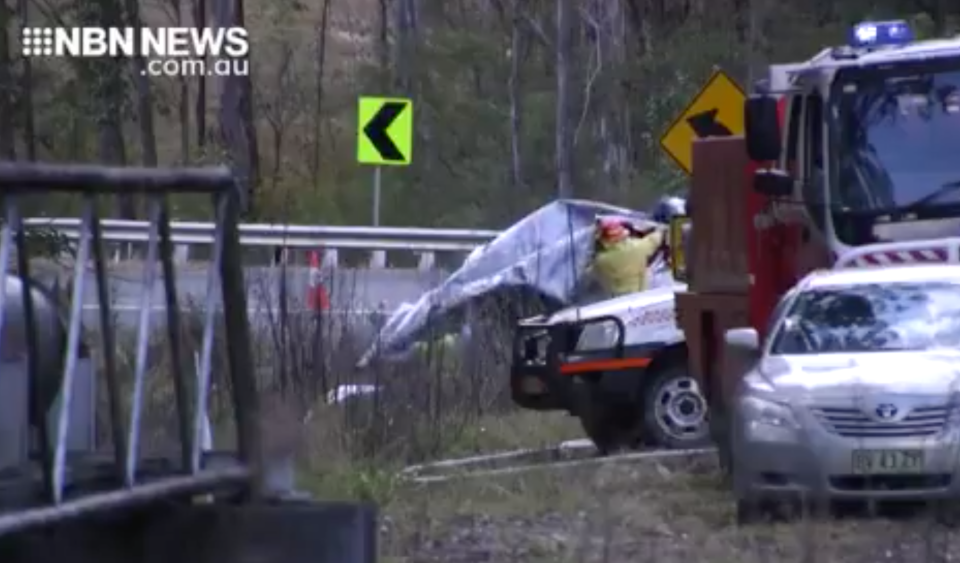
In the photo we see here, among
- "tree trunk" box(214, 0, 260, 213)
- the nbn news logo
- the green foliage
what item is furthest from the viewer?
"tree trunk" box(214, 0, 260, 213)

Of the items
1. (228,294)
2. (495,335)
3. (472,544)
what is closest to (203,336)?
(228,294)

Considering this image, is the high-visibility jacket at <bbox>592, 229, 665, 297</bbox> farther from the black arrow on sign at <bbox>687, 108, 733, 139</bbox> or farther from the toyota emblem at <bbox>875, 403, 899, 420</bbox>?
the toyota emblem at <bbox>875, 403, 899, 420</bbox>

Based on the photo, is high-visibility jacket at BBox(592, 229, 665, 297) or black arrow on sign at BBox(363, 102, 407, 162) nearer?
high-visibility jacket at BBox(592, 229, 665, 297)

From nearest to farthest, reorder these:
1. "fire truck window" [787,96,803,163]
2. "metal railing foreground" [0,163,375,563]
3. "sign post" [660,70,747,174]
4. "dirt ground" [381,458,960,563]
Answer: "metal railing foreground" [0,163,375,563] → "dirt ground" [381,458,960,563] → "fire truck window" [787,96,803,163] → "sign post" [660,70,747,174]

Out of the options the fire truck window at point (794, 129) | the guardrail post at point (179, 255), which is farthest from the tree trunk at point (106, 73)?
the guardrail post at point (179, 255)

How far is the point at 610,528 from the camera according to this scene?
11.4 m

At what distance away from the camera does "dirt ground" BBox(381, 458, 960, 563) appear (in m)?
11.3

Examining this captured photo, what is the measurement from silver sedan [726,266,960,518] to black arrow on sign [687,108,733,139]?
7633mm

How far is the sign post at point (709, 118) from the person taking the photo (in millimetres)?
21469

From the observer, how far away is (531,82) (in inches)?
2205

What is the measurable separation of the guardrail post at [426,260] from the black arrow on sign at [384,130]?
8.80 ft

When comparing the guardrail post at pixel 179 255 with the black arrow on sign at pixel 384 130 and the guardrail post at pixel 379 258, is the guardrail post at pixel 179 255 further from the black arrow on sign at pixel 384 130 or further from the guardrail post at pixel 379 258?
the guardrail post at pixel 379 258

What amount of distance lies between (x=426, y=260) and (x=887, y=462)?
56.8 ft

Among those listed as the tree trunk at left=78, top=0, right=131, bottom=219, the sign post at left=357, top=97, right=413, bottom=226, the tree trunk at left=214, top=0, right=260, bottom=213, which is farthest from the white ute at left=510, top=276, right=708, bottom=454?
the tree trunk at left=214, top=0, right=260, bottom=213
